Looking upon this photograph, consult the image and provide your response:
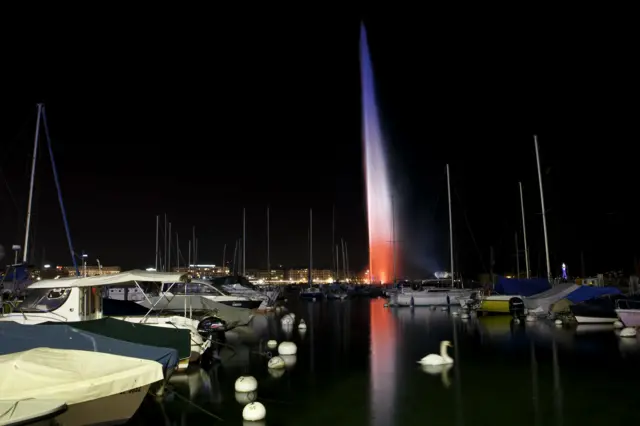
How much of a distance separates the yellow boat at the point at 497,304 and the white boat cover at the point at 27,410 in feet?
106

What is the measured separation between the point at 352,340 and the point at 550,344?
28.3ft

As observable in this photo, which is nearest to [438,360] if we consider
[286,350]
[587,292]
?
[286,350]

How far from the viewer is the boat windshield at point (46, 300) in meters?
17.8

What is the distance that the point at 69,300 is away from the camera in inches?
696

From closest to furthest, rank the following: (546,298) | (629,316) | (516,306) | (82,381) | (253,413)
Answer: (82,381) → (253,413) → (629,316) → (546,298) → (516,306)

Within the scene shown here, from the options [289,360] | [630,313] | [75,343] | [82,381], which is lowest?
[289,360]

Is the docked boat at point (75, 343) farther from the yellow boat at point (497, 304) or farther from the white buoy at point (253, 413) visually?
the yellow boat at point (497, 304)

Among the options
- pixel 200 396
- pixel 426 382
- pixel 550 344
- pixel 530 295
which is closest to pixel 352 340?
pixel 550 344

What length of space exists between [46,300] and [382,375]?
11.4 m

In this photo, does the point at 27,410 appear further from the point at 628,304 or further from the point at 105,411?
the point at 628,304

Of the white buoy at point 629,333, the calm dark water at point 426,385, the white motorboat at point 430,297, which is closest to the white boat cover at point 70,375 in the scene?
the calm dark water at point 426,385

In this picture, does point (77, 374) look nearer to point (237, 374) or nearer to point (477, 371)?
point (237, 374)

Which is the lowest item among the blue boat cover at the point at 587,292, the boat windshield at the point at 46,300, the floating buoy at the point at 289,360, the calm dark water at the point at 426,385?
the calm dark water at the point at 426,385

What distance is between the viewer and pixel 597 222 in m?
61.6
